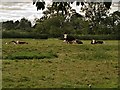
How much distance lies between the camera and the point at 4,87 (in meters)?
6.75

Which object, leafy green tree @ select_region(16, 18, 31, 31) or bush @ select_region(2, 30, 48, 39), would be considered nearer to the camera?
leafy green tree @ select_region(16, 18, 31, 31)

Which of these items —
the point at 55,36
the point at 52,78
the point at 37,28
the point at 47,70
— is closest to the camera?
the point at 52,78

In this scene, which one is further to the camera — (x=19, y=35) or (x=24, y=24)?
(x=19, y=35)

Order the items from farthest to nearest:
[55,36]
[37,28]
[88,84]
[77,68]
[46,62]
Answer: [37,28] < [55,36] < [46,62] < [77,68] < [88,84]

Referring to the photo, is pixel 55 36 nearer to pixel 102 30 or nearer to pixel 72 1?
pixel 102 30

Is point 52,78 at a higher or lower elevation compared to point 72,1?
lower

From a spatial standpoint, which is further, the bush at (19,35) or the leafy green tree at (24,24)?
the bush at (19,35)

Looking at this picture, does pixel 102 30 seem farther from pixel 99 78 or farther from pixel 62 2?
pixel 62 2

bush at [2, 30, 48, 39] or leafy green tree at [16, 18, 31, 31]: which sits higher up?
leafy green tree at [16, 18, 31, 31]

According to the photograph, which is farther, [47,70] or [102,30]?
[102,30]

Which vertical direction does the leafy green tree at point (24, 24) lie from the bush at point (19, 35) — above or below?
above

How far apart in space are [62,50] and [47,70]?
21.8ft

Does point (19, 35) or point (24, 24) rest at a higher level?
point (24, 24)

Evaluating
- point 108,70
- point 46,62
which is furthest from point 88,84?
point 46,62
